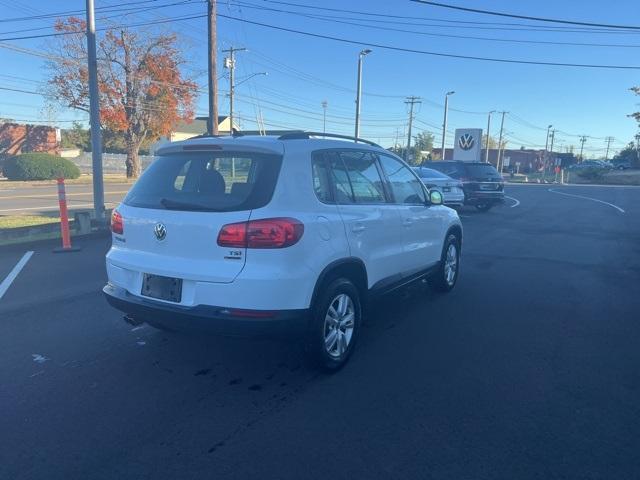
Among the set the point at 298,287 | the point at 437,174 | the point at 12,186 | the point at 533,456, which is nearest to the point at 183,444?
the point at 298,287

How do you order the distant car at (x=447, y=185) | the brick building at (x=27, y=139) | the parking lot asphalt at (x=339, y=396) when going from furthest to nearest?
the brick building at (x=27, y=139)
the distant car at (x=447, y=185)
the parking lot asphalt at (x=339, y=396)

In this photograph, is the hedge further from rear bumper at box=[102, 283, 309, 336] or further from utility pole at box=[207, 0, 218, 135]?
rear bumper at box=[102, 283, 309, 336]

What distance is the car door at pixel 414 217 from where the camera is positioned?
205 inches

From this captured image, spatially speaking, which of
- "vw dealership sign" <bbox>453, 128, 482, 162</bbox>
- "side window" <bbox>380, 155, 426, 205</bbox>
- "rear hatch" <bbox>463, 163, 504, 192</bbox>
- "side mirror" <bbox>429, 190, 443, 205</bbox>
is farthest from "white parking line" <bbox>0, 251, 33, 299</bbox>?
"vw dealership sign" <bbox>453, 128, 482, 162</bbox>

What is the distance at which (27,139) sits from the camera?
152ft

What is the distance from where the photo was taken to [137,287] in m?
3.96

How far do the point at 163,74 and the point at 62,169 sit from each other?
968 cm

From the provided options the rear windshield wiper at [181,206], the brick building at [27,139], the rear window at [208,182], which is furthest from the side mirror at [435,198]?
the brick building at [27,139]

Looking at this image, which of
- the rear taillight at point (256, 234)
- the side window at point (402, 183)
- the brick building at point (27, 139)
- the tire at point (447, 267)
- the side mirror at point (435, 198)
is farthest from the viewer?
the brick building at point (27, 139)

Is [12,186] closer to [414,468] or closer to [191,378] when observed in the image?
[191,378]

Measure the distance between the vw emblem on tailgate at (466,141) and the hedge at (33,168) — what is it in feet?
82.5

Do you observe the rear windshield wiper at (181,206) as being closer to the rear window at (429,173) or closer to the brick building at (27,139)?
the rear window at (429,173)

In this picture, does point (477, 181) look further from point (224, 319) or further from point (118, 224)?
point (224, 319)

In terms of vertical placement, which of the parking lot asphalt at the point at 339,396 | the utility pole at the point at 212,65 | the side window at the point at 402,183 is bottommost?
Answer: the parking lot asphalt at the point at 339,396
